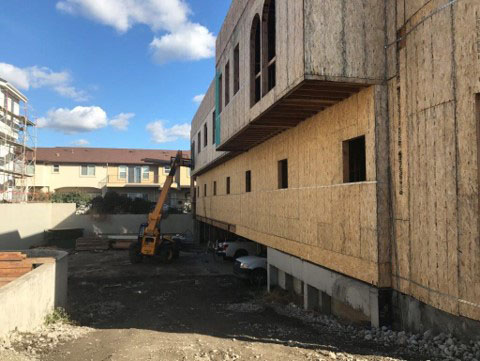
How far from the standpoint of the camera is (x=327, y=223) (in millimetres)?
9820

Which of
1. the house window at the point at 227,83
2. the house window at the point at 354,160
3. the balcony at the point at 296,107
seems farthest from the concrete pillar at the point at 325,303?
the house window at the point at 227,83

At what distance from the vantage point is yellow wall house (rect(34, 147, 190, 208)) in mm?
48062

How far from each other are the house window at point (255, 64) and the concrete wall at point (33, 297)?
24.7 ft

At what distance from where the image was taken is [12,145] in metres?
34.3

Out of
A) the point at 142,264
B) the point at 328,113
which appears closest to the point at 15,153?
the point at 142,264

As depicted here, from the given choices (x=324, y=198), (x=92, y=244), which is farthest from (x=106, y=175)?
(x=324, y=198)

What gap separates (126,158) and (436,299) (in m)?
47.5

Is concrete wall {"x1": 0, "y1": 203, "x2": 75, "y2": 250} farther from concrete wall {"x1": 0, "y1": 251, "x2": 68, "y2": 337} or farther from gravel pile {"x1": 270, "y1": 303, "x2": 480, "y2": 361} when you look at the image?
gravel pile {"x1": 270, "y1": 303, "x2": 480, "y2": 361}

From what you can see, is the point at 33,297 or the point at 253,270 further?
the point at 253,270

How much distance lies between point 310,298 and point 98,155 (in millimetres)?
44759

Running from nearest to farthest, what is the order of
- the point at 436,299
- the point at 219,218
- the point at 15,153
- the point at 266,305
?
1. the point at 436,299
2. the point at 266,305
3. the point at 219,218
4. the point at 15,153

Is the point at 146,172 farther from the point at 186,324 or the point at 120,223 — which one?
the point at 186,324

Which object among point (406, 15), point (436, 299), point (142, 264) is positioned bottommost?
point (142, 264)

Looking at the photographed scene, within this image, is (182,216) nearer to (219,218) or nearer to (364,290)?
(219,218)
